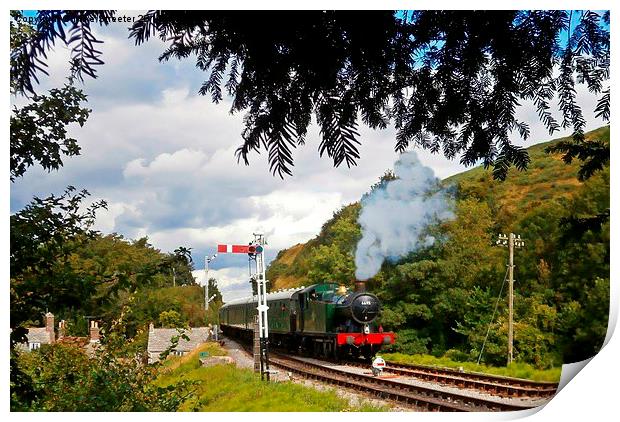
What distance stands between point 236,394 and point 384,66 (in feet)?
14.4

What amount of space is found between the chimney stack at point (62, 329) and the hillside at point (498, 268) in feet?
5.56

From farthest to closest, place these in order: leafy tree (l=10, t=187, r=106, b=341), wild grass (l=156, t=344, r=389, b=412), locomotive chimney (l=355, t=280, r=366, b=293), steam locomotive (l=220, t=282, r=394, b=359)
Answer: steam locomotive (l=220, t=282, r=394, b=359)
locomotive chimney (l=355, t=280, r=366, b=293)
wild grass (l=156, t=344, r=389, b=412)
leafy tree (l=10, t=187, r=106, b=341)

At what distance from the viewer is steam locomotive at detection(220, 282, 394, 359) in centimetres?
997

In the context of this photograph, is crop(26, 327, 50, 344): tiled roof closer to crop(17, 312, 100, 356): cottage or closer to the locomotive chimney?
crop(17, 312, 100, 356): cottage

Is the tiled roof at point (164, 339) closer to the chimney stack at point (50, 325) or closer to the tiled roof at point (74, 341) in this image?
the tiled roof at point (74, 341)

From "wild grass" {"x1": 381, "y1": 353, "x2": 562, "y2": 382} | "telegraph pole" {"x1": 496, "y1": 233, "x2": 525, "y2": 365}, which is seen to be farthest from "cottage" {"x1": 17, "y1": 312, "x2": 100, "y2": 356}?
"wild grass" {"x1": 381, "y1": 353, "x2": 562, "y2": 382}

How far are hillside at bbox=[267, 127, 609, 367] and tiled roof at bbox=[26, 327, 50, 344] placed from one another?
5.94ft

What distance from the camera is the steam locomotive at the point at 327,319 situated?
9969 mm

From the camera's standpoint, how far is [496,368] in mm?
7418

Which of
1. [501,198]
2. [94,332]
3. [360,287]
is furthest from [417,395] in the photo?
[360,287]

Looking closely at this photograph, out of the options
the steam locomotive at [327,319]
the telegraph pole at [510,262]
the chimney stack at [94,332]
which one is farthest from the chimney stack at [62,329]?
the steam locomotive at [327,319]

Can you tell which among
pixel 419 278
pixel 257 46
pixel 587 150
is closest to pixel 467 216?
pixel 419 278

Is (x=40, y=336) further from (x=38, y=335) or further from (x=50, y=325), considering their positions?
(x=50, y=325)

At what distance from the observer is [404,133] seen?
266cm
